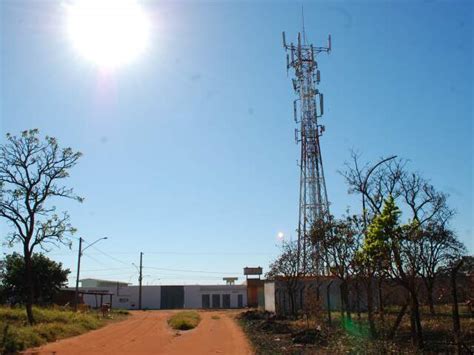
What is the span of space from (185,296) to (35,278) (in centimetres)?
4093

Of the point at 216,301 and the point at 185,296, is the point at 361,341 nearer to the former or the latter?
the point at 216,301

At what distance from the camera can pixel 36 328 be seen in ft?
75.4

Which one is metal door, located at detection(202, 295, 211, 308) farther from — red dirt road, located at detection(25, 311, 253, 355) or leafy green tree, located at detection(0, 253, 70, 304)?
red dirt road, located at detection(25, 311, 253, 355)

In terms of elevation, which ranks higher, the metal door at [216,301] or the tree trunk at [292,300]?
the tree trunk at [292,300]

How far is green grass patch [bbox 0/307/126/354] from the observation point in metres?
18.6

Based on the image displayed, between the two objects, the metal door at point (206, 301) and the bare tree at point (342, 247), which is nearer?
the bare tree at point (342, 247)

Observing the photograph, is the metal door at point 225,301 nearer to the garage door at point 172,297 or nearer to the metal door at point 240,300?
the metal door at point 240,300

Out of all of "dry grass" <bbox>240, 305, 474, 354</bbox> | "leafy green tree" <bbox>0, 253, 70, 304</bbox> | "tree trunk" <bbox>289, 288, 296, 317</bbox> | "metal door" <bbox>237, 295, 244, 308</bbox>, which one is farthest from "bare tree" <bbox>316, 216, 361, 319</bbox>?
"metal door" <bbox>237, 295, 244, 308</bbox>

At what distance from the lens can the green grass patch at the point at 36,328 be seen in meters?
18.6

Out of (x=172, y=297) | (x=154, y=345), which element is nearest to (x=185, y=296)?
(x=172, y=297)

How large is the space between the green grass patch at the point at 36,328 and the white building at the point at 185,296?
5437 centimetres

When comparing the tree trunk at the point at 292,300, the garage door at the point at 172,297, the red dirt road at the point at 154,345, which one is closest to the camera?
the red dirt road at the point at 154,345

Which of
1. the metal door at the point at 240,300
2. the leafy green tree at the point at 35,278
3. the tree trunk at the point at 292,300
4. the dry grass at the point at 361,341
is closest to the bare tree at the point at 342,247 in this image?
the dry grass at the point at 361,341

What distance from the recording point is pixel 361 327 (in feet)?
66.0
